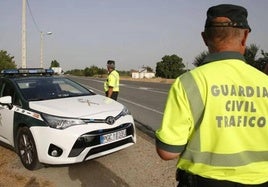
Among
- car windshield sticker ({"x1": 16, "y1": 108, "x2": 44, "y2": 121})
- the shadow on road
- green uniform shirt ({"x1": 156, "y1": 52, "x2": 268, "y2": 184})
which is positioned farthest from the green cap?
car windshield sticker ({"x1": 16, "y1": 108, "x2": 44, "y2": 121})

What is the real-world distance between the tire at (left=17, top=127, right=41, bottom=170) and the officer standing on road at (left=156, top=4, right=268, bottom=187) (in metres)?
4.02

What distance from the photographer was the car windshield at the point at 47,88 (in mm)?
6527

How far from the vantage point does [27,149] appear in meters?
5.77

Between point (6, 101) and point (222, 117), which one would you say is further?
point (6, 101)

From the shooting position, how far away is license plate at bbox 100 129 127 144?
18.2ft

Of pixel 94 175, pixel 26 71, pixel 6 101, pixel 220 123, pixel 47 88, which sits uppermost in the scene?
pixel 26 71

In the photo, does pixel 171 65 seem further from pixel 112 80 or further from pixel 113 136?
pixel 113 136

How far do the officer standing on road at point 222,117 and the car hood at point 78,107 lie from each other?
373cm

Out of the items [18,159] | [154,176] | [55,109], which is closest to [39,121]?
[55,109]

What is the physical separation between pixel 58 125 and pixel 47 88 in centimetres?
175

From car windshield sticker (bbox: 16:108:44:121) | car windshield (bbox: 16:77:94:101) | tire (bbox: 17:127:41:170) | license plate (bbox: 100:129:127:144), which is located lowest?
tire (bbox: 17:127:41:170)

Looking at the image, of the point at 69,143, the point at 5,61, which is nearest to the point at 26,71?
the point at 69,143

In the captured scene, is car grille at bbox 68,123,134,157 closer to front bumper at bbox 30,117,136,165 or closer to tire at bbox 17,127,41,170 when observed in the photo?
front bumper at bbox 30,117,136,165

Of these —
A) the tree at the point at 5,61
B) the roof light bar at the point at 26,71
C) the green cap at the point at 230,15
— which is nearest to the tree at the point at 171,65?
the tree at the point at 5,61
